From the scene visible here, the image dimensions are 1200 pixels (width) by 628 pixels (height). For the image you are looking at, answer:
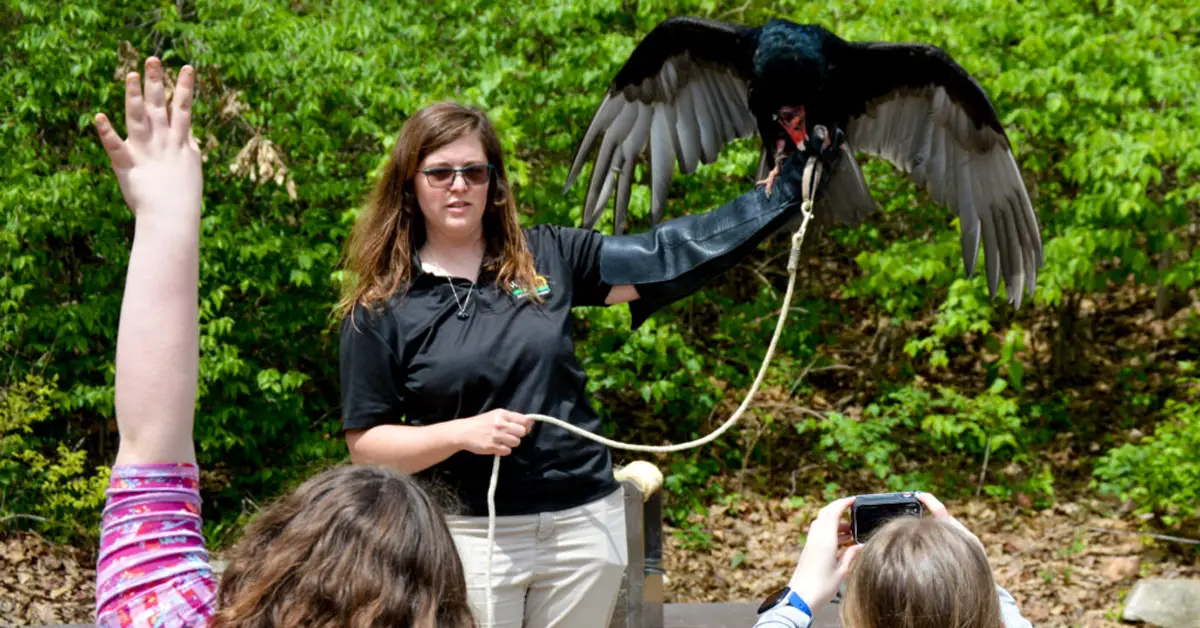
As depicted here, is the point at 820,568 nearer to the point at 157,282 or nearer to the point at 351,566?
the point at 351,566

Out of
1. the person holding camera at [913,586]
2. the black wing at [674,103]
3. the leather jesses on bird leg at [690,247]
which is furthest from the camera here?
the black wing at [674,103]

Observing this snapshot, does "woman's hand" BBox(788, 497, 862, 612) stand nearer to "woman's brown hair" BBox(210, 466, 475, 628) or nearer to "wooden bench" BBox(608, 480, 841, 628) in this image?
"woman's brown hair" BBox(210, 466, 475, 628)

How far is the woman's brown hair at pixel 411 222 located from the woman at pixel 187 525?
A: 3.34ft

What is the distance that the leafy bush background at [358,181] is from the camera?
5.31 m

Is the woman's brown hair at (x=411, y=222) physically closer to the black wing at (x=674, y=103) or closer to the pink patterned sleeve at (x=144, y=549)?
the pink patterned sleeve at (x=144, y=549)

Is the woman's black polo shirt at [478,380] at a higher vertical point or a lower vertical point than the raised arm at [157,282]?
lower

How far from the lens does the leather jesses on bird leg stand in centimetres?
235

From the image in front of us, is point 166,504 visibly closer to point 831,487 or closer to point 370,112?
point 370,112

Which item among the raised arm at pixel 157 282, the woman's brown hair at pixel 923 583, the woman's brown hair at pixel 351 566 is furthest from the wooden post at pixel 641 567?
the raised arm at pixel 157 282

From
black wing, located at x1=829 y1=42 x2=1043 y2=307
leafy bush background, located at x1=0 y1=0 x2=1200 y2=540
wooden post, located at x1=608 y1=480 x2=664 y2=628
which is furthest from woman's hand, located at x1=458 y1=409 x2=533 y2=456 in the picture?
leafy bush background, located at x1=0 y1=0 x2=1200 y2=540

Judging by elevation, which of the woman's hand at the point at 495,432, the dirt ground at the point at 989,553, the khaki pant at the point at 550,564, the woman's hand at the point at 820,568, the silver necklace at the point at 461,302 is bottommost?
the dirt ground at the point at 989,553

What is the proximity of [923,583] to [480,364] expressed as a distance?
925mm

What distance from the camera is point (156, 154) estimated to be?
119 cm

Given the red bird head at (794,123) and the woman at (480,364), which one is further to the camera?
the red bird head at (794,123)
